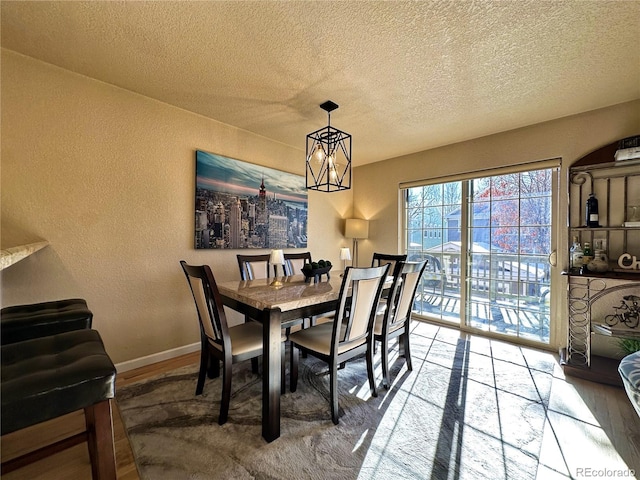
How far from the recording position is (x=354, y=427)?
1622mm

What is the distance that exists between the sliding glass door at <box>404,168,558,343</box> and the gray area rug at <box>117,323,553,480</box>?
2.75 feet

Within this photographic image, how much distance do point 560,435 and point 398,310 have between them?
1173mm

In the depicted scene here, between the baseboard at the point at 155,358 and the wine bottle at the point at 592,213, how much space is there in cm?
401

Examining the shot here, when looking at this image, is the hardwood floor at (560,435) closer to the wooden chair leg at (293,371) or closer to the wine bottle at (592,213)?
the wooden chair leg at (293,371)

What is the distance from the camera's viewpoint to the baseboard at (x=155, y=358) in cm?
228

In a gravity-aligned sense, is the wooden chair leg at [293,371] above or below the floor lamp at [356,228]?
below

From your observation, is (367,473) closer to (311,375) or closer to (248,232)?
(311,375)

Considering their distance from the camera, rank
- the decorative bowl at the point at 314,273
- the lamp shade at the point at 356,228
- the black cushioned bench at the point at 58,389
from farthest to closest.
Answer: the lamp shade at the point at 356,228 < the decorative bowl at the point at 314,273 < the black cushioned bench at the point at 58,389

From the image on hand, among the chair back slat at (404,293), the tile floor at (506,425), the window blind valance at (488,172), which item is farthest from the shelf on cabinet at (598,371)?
the window blind valance at (488,172)

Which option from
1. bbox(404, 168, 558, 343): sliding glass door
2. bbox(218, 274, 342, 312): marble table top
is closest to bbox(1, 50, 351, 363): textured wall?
bbox(218, 274, 342, 312): marble table top

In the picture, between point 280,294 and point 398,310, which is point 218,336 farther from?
point 398,310

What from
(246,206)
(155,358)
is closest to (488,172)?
(246,206)

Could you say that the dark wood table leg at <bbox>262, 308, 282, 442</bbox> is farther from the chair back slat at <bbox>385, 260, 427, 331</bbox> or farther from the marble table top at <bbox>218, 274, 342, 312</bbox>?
the chair back slat at <bbox>385, 260, 427, 331</bbox>

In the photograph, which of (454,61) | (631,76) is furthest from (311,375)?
(631,76)
